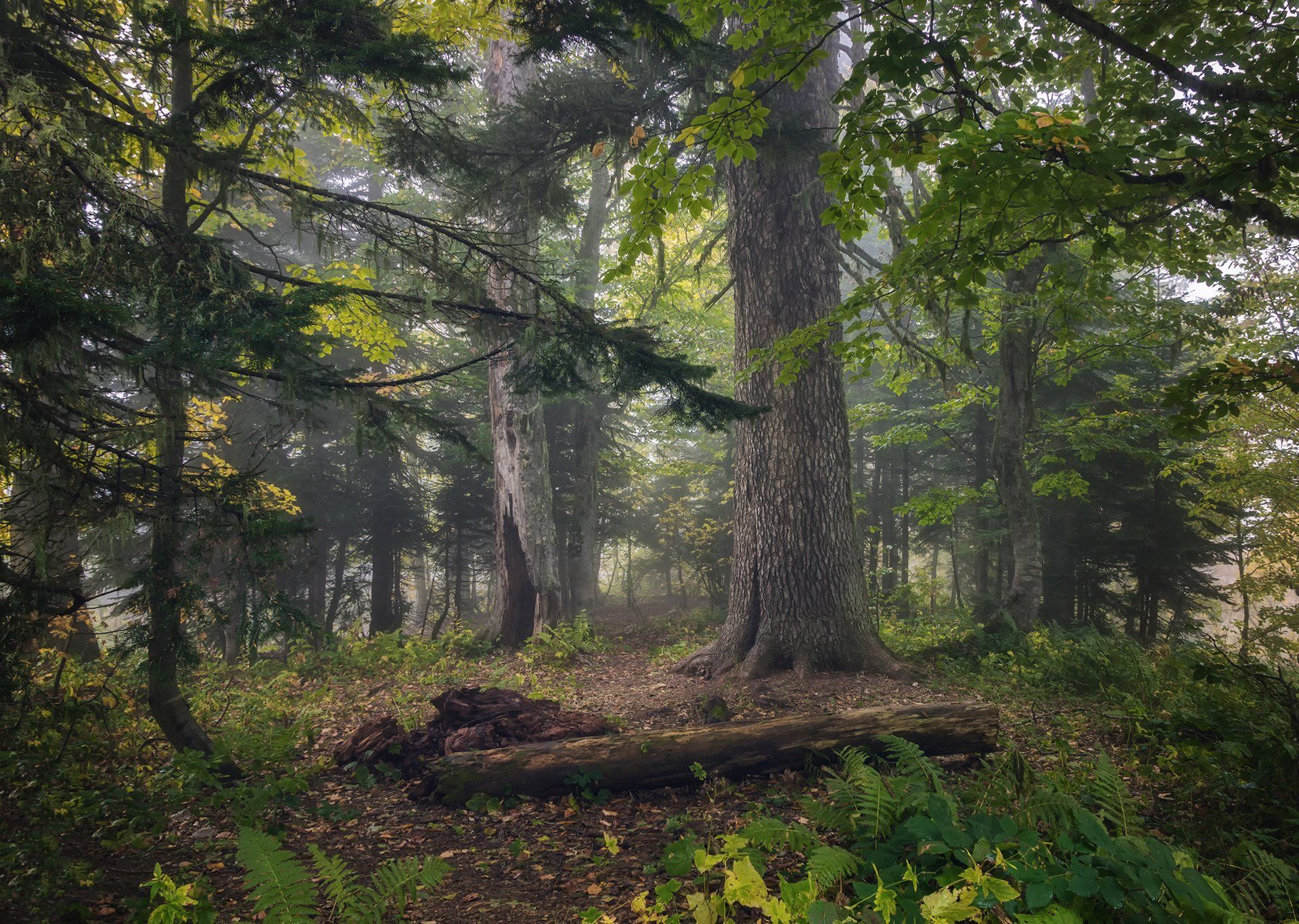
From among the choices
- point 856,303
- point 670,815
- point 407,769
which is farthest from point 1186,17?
point 407,769

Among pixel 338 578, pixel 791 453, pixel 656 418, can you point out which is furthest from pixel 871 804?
pixel 338 578

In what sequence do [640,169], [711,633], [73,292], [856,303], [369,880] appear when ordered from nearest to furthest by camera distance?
[73,292], [369,880], [640,169], [856,303], [711,633]

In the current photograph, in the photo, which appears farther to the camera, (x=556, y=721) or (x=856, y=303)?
(x=556, y=721)

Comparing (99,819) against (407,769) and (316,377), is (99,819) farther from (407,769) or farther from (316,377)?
(316,377)

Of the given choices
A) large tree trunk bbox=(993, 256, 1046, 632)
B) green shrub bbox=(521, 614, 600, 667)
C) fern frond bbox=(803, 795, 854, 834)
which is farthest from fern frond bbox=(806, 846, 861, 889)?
large tree trunk bbox=(993, 256, 1046, 632)

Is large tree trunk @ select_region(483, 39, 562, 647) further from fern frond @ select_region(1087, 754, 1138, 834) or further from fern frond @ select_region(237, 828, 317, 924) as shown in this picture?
fern frond @ select_region(1087, 754, 1138, 834)

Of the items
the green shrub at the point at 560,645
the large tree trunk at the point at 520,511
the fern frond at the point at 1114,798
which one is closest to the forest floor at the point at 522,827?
the fern frond at the point at 1114,798

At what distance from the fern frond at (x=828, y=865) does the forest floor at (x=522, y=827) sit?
121cm

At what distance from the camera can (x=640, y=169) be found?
3963mm

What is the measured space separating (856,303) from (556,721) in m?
4.32

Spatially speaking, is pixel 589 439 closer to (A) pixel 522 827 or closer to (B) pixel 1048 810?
(A) pixel 522 827

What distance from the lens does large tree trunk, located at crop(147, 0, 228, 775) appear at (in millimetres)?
4223

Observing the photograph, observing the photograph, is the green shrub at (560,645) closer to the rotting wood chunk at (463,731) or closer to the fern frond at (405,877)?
the rotting wood chunk at (463,731)

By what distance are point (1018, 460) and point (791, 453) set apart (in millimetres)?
5216
